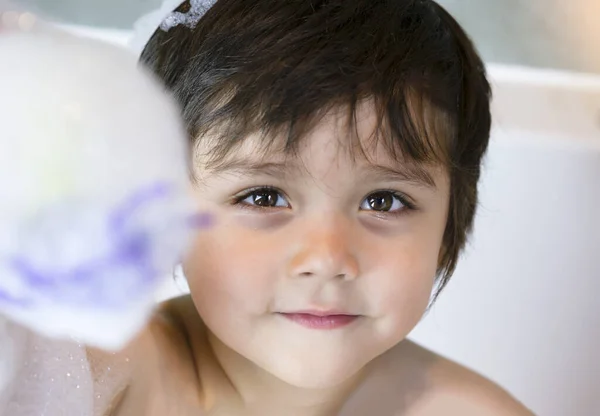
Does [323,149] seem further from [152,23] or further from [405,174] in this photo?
[152,23]

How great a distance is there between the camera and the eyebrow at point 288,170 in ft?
2.07

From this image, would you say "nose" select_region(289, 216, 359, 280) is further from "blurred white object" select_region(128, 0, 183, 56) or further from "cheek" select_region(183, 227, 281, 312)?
"blurred white object" select_region(128, 0, 183, 56)

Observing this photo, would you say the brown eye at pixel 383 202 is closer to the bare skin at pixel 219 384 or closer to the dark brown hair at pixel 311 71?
the dark brown hair at pixel 311 71

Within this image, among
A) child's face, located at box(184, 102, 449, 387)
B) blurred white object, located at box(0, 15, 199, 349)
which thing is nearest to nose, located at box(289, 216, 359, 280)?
child's face, located at box(184, 102, 449, 387)

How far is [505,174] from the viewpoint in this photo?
1305 millimetres

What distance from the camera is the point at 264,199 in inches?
26.3

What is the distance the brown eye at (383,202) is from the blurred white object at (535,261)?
581 millimetres

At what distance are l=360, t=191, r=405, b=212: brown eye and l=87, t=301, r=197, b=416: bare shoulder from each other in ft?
A: 0.72

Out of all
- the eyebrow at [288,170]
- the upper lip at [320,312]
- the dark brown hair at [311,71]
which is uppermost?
the dark brown hair at [311,71]

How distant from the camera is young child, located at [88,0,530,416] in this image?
628 millimetres

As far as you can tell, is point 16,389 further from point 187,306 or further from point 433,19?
point 433,19

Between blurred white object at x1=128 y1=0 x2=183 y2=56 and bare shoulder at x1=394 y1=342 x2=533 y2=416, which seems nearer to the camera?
blurred white object at x1=128 y1=0 x2=183 y2=56

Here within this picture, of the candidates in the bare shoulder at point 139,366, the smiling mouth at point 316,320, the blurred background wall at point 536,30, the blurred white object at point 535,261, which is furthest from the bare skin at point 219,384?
the blurred background wall at point 536,30

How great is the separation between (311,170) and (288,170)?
0.02 m
